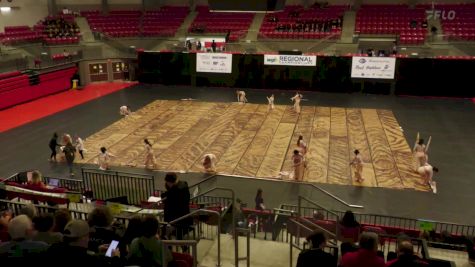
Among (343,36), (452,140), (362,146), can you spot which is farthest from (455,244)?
(343,36)

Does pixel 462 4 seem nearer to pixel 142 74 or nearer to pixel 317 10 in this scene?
pixel 317 10

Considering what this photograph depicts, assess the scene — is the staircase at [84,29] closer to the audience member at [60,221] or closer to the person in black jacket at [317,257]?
the audience member at [60,221]

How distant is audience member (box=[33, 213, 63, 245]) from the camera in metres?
4.80

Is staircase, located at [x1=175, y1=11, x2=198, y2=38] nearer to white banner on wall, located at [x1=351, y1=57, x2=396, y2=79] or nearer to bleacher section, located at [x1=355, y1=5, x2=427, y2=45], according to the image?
bleacher section, located at [x1=355, y1=5, x2=427, y2=45]

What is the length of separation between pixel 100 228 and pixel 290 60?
23.6 m

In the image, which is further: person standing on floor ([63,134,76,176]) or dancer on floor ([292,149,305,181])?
person standing on floor ([63,134,76,176])

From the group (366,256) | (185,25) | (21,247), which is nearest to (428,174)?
(366,256)

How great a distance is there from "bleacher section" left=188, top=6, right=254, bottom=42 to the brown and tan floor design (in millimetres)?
10941

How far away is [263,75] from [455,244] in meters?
20.8

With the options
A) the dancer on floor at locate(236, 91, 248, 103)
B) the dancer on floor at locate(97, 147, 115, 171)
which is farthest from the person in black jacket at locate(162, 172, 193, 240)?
the dancer on floor at locate(236, 91, 248, 103)

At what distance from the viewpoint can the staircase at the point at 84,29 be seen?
32375 mm

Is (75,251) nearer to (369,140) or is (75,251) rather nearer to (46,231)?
(46,231)

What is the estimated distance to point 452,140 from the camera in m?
18.0

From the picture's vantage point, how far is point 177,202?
698cm
